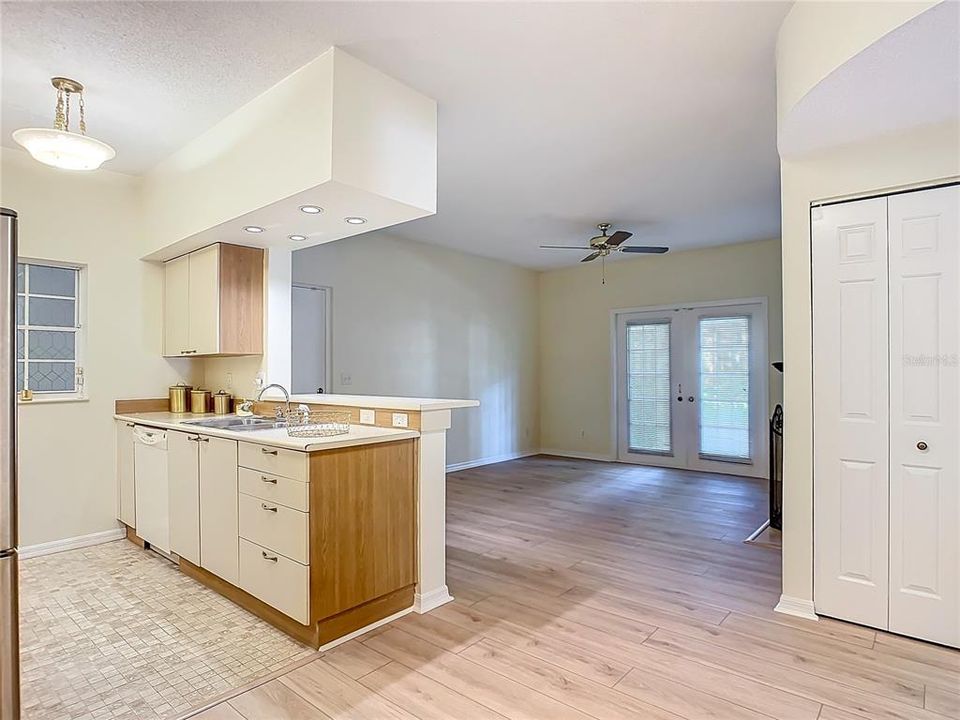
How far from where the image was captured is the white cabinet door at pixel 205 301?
379 centimetres

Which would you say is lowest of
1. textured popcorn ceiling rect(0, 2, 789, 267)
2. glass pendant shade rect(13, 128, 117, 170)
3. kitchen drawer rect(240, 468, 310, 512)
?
kitchen drawer rect(240, 468, 310, 512)

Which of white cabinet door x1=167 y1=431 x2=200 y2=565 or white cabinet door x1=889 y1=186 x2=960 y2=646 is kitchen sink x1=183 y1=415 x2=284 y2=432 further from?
white cabinet door x1=889 y1=186 x2=960 y2=646

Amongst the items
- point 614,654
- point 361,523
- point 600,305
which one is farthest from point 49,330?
point 600,305

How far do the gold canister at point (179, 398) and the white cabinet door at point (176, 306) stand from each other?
0.28m

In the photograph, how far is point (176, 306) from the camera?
4.24 m

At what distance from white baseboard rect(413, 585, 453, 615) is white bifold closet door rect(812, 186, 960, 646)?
1.89m

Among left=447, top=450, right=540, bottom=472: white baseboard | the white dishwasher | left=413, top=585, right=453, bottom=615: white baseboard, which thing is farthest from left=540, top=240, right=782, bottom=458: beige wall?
the white dishwasher

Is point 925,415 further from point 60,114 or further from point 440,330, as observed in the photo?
point 440,330

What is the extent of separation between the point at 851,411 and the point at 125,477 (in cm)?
465

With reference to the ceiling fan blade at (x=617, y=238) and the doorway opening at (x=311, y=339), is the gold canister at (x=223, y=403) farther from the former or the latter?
the ceiling fan blade at (x=617, y=238)

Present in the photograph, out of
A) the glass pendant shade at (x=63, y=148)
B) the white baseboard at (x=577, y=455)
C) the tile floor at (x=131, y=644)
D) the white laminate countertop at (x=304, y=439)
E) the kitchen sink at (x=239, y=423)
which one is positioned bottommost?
the white baseboard at (x=577, y=455)

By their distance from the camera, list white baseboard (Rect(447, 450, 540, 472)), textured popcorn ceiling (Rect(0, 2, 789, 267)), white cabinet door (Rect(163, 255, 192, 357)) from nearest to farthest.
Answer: textured popcorn ceiling (Rect(0, 2, 789, 267))
white cabinet door (Rect(163, 255, 192, 357))
white baseboard (Rect(447, 450, 540, 472))

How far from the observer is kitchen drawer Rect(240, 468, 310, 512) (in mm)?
2420

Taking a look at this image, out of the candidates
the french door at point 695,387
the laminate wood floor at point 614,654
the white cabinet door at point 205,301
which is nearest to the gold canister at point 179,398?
the white cabinet door at point 205,301
